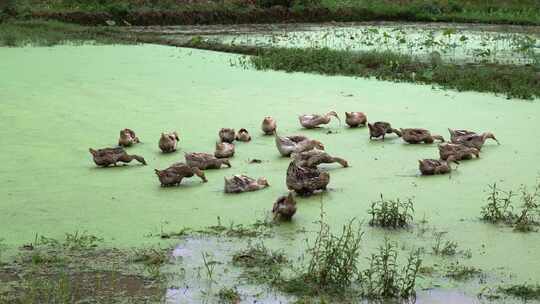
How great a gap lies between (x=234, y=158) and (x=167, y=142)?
0.42m

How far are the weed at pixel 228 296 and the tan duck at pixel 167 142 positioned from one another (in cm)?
222

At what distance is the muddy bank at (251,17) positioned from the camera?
16.0 meters

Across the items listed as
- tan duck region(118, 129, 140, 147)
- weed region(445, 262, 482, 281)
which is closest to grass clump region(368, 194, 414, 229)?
weed region(445, 262, 482, 281)

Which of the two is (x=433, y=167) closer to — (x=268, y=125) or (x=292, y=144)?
(x=292, y=144)

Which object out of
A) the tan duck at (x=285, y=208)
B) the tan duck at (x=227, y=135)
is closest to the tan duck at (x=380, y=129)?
the tan duck at (x=227, y=135)

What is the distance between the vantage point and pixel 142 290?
3148 millimetres

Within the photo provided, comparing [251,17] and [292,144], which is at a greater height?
[292,144]

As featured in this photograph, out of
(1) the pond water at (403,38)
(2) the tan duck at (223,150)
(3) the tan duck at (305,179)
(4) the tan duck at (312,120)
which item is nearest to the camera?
(3) the tan duck at (305,179)

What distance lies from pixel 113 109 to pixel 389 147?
7.53 ft

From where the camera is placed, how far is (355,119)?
19.7 ft

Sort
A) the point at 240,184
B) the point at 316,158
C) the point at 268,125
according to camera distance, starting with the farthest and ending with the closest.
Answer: the point at 268,125, the point at 316,158, the point at 240,184

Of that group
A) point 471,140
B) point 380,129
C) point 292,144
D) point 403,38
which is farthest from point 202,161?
point 403,38

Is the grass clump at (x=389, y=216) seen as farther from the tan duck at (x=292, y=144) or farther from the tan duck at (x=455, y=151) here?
the tan duck at (x=292, y=144)

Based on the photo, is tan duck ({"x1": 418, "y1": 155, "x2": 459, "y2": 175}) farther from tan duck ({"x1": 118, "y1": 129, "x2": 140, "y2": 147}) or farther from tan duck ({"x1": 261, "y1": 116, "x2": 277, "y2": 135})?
tan duck ({"x1": 118, "y1": 129, "x2": 140, "y2": 147})
